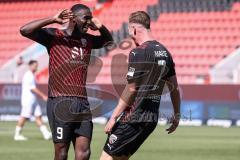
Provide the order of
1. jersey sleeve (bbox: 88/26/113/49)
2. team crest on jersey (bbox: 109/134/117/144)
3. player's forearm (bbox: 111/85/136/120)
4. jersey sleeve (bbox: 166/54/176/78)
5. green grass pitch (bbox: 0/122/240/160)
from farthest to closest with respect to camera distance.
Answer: green grass pitch (bbox: 0/122/240/160) → jersey sleeve (bbox: 88/26/113/49) → jersey sleeve (bbox: 166/54/176/78) → team crest on jersey (bbox: 109/134/117/144) → player's forearm (bbox: 111/85/136/120)

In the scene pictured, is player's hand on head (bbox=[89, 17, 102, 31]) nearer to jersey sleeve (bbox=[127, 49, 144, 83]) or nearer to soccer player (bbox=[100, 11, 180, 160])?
soccer player (bbox=[100, 11, 180, 160])

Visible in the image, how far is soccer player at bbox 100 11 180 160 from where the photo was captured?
9094 mm

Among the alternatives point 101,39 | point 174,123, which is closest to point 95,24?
point 101,39

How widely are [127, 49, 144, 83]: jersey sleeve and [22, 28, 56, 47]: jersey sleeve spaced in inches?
67.0

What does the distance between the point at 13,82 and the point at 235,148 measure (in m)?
17.1

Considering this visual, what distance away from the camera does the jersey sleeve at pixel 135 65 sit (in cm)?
906

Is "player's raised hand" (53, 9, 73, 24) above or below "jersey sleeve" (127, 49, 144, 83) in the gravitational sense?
above

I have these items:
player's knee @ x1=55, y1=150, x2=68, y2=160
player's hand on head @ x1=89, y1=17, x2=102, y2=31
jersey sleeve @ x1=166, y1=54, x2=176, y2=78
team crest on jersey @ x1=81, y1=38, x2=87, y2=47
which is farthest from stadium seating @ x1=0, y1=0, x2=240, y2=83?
jersey sleeve @ x1=166, y1=54, x2=176, y2=78

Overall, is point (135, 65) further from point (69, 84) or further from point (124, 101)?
point (69, 84)

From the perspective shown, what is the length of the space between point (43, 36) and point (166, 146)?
29.0 feet

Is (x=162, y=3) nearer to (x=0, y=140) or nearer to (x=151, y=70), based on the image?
(x=0, y=140)

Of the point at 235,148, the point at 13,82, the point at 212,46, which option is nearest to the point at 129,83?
the point at 235,148

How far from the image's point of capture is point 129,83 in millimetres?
9148

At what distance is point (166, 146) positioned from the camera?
18562 millimetres
